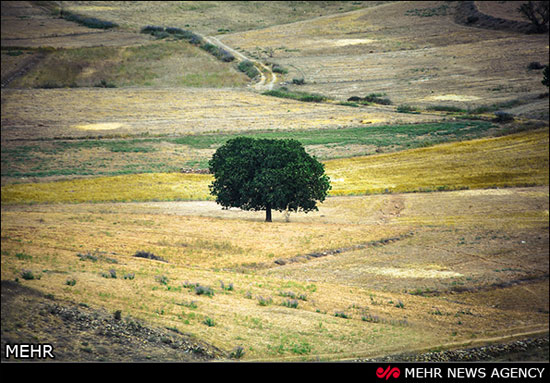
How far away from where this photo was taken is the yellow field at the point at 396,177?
57750 millimetres

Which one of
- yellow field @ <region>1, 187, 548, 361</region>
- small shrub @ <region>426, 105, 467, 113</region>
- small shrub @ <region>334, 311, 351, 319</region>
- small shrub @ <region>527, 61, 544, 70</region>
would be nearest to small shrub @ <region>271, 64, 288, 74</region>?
small shrub @ <region>426, 105, 467, 113</region>

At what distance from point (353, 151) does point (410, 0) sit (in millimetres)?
107952

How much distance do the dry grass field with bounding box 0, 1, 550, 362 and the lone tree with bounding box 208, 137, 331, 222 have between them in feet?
6.40

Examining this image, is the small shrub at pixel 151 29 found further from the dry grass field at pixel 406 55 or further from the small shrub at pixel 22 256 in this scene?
the small shrub at pixel 22 256

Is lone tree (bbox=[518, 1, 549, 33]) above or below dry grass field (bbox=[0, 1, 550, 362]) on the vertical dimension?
above

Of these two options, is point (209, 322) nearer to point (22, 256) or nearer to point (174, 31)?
point (22, 256)

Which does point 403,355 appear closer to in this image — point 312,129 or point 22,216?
point 22,216

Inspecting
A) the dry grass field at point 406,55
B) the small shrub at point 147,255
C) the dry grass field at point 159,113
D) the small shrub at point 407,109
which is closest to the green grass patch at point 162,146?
the dry grass field at point 159,113

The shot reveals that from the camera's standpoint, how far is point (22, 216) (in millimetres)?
43281

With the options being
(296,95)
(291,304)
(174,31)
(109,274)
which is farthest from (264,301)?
(174,31)

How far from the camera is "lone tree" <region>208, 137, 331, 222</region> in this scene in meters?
47.8
